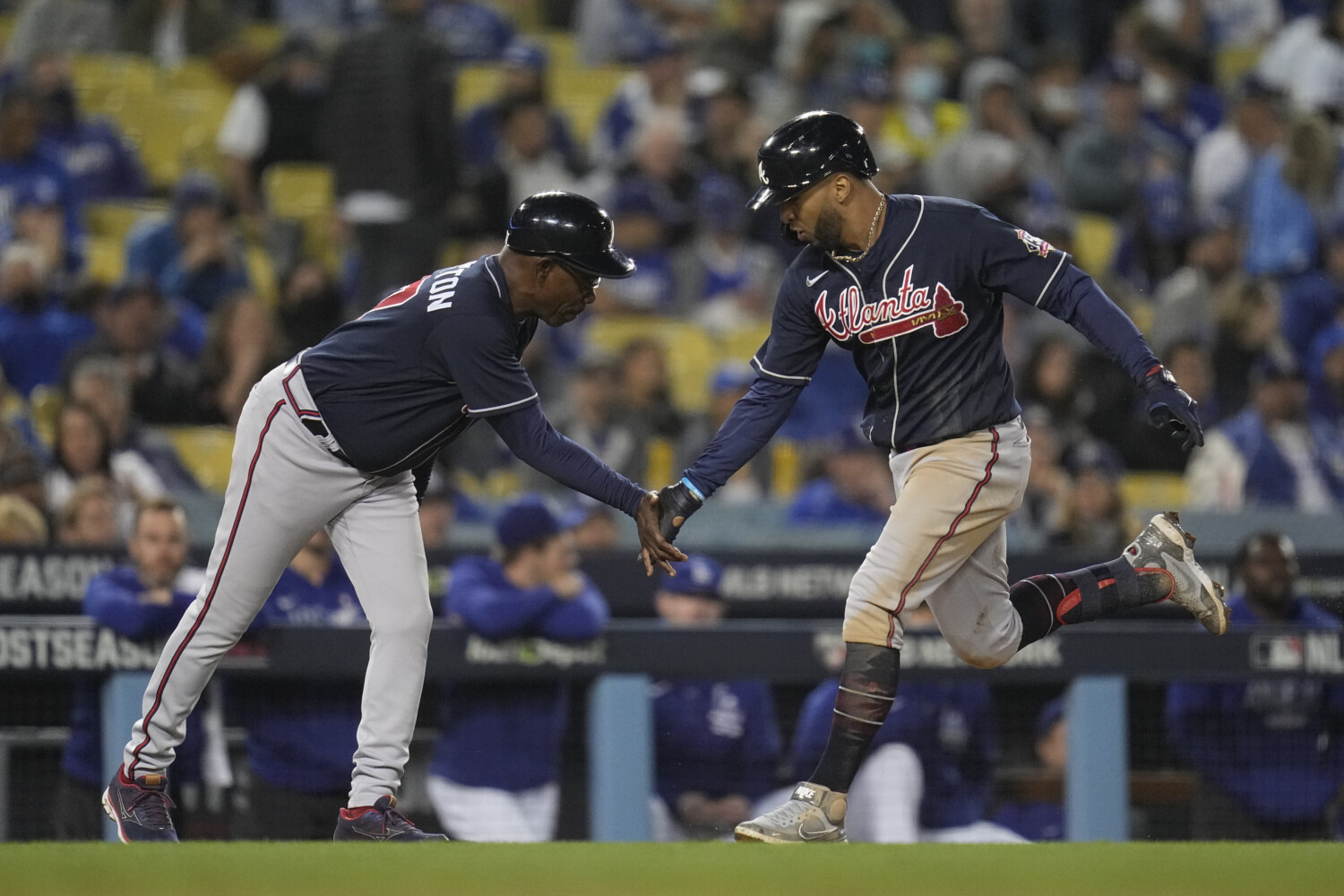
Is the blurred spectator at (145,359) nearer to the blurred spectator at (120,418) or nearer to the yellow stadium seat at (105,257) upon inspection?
the blurred spectator at (120,418)

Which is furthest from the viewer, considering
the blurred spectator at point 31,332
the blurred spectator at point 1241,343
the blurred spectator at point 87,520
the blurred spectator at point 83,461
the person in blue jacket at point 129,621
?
the blurred spectator at point 1241,343

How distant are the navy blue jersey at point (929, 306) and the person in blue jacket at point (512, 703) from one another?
168 centimetres

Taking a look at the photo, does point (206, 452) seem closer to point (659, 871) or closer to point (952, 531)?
point (952, 531)

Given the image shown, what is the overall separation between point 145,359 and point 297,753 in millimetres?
3266

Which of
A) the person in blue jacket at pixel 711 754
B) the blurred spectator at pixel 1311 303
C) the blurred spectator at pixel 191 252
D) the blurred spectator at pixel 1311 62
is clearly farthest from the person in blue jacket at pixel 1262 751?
the blurred spectator at pixel 1311 62

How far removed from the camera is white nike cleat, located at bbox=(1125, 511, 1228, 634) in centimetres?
501

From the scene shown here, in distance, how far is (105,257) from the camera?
1000 cm

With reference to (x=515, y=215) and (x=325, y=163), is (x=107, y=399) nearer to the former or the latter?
(x=325, y=163)

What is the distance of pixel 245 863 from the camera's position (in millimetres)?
3707

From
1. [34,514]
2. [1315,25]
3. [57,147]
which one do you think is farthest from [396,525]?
[1315,25]

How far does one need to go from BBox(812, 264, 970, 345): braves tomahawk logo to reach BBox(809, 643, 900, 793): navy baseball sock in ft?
2.70

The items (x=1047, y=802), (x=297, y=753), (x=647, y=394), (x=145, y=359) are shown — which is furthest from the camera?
(x=647, y=394)

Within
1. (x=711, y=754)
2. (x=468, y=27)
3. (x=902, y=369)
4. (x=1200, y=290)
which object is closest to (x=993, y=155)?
(x=1200, y=290)

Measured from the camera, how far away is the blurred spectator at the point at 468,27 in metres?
11.8
